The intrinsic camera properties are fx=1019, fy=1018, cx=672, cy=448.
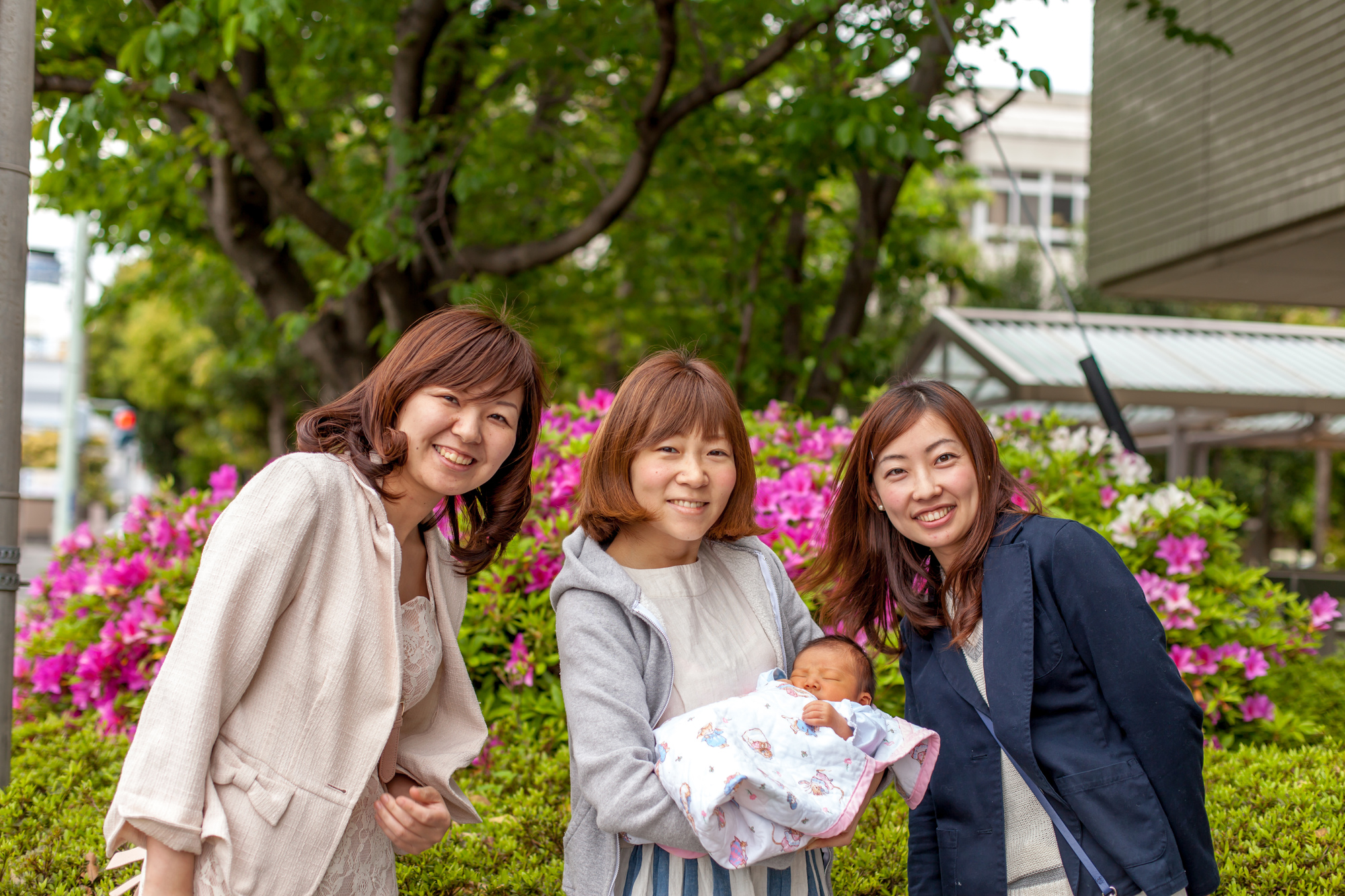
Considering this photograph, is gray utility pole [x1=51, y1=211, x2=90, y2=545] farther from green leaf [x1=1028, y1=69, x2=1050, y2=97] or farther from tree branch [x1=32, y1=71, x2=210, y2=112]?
green leaf [x1=1028, y1=69, x2=1050, y2=97]

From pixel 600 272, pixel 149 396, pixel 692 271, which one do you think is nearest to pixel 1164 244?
pixel 692 271

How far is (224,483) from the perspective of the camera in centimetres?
452

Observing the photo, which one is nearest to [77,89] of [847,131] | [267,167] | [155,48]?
[267,167]

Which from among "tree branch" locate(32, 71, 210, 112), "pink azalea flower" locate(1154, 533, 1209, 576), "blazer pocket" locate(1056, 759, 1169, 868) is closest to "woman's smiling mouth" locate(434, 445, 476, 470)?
"blazer pocket" locate(1056, 759, 1169, 868)

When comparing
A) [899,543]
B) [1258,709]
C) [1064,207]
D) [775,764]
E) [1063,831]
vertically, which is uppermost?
[1064,207]

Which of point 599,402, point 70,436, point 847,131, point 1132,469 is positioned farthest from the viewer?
point 70,436

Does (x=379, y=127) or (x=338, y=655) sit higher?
(x=379, y=127)

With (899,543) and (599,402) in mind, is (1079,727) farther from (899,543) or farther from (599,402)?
(599,402)

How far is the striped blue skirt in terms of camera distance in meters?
1.86

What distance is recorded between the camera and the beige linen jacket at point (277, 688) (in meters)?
1.56

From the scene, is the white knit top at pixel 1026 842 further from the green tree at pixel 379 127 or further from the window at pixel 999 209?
the window at pixel 999 209

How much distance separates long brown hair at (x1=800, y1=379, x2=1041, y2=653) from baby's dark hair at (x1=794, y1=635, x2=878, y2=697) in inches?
5.9

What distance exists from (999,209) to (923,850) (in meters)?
29.7

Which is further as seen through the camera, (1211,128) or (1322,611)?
(1211,128)
